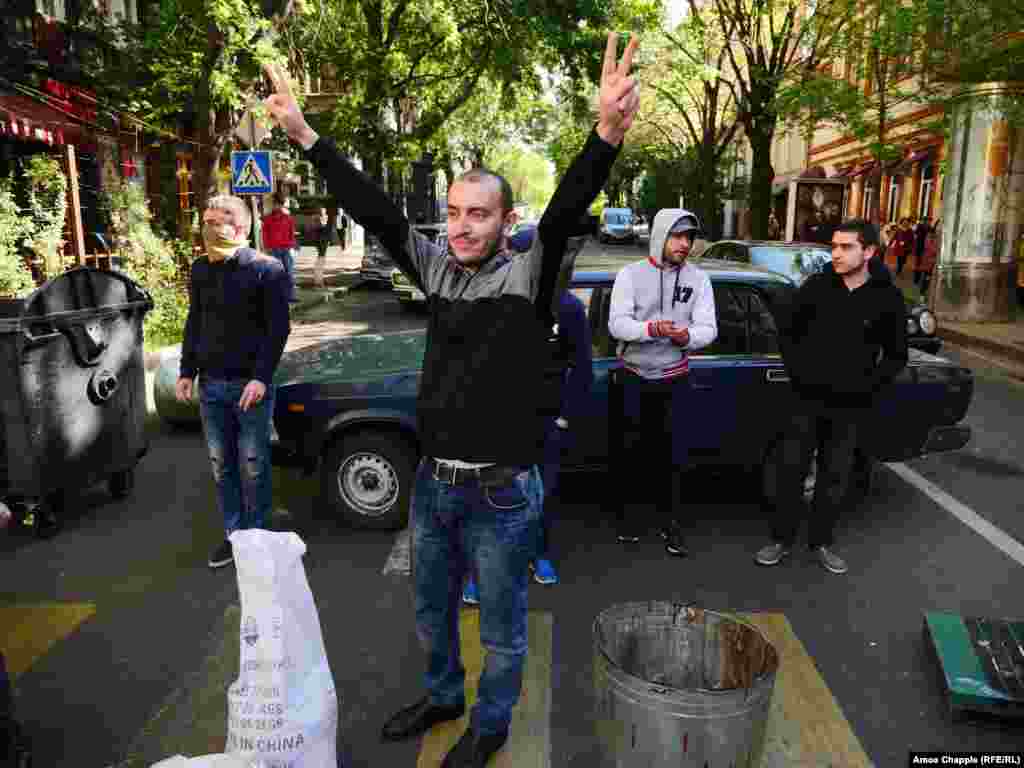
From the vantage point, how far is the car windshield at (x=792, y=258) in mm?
8773

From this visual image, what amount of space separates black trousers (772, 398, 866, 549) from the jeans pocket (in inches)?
96.7

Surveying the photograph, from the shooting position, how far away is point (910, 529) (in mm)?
5219

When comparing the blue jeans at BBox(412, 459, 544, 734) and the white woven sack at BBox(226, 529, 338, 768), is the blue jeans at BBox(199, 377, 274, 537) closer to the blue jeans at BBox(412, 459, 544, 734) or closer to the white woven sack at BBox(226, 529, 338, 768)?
the blue jeans at BBox(412, 459, 544, 734)

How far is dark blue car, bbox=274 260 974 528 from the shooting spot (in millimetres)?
4996

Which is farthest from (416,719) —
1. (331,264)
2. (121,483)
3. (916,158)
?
(916,158)

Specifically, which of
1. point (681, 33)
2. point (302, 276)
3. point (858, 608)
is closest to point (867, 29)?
point (681, 33)

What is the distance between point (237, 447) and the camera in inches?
176

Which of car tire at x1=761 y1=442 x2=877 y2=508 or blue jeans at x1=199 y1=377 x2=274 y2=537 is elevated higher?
blue jeans at x1=199 y1=377 x2=274 y2=537

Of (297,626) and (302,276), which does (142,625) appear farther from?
(302,276)

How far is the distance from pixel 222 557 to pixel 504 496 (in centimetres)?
262

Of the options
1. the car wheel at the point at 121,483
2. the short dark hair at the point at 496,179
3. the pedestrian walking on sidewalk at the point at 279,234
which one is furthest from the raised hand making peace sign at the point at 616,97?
the pedestrian walking on sidewalk at the point at 279,234

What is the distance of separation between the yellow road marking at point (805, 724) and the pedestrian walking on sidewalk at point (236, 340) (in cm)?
280

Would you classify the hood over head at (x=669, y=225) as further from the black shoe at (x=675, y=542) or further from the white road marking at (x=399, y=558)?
the white road marking at (x=399, y=558)

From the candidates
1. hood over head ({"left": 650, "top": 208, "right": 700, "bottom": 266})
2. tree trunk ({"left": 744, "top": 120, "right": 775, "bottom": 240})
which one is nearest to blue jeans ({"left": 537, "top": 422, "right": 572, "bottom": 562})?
hood over head ({"left": 650, "top": 208, "right": 700, "bottom": 266})
